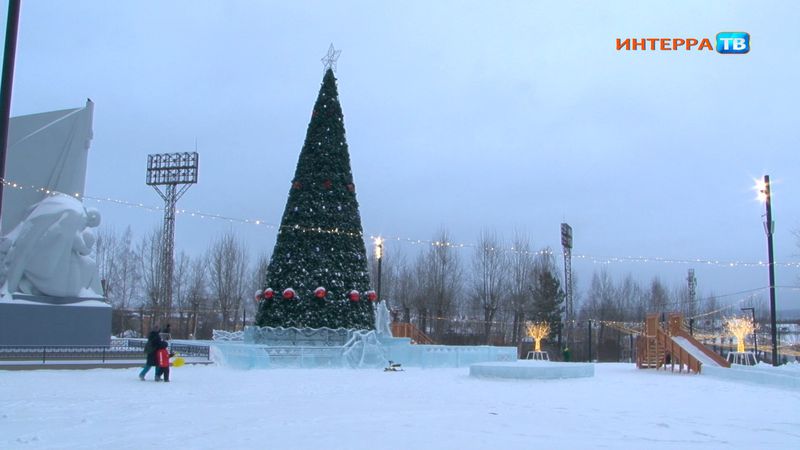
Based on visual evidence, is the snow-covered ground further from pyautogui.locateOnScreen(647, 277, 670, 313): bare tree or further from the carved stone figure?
pyautogui.locateOnScreen(647, 277, 670, 313): bare tree

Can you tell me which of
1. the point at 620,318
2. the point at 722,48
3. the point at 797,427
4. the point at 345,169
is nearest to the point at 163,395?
the point at 797,427

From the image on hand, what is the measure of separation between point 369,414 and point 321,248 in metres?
15.7

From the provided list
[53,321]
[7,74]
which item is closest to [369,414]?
[7,74]

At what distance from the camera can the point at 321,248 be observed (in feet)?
87.8

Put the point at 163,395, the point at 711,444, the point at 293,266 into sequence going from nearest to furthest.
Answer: the point at 711,444, the point at 163,395, the point at 293,266

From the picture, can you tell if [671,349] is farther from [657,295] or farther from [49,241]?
[657,295]

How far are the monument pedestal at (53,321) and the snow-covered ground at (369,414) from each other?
6184 millimetres

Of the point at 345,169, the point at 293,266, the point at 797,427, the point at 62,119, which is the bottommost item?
the point at 797,427

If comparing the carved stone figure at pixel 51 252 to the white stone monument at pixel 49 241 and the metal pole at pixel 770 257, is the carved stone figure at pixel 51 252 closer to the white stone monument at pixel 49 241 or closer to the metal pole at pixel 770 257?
the white stone monument at pixel 49 241

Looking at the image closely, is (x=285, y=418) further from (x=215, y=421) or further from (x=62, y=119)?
(x=62, y=119)

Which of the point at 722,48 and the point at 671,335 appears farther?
the point at 671,335

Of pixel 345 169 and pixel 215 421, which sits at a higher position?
pixel 345 169

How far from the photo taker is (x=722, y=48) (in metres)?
20.0

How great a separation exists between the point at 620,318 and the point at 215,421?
2374 inches
